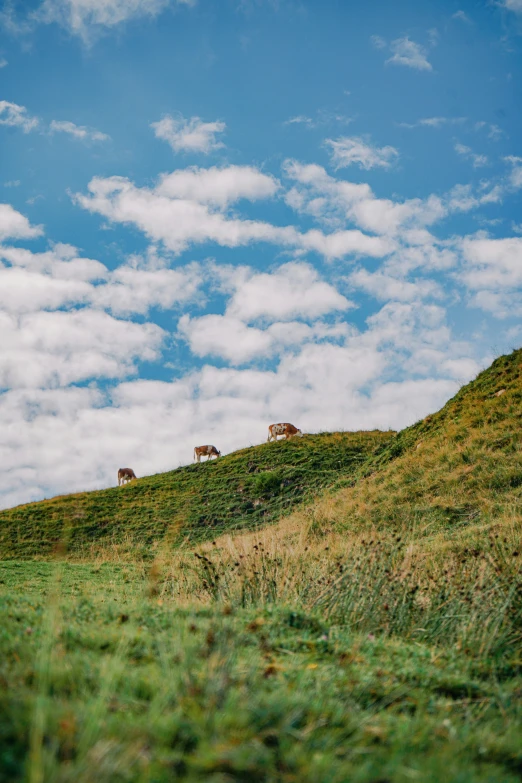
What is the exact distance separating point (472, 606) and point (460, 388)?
21.1m

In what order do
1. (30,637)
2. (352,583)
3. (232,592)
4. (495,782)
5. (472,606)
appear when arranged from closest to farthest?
(495,782) → (30,637) → (472,606) → (352,583) → (232,592)

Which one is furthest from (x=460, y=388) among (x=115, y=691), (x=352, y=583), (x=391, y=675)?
(x=115, y=691)

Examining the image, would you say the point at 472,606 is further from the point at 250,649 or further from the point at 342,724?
the point at 342,724

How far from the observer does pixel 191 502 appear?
29109mm

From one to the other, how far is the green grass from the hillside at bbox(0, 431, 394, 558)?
16046 mm

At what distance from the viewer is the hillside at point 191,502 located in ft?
81.1

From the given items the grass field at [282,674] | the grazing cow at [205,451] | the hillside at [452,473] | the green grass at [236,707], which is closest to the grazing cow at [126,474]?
the grazing cow at [205,451]

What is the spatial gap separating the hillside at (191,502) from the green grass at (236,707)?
1605 centimetres

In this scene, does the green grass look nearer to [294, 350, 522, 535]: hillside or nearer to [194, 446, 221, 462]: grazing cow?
[294, 350, 522, 535]: hillside

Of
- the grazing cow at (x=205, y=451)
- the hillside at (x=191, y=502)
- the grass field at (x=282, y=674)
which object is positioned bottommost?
the grass field at (x=282, y=674)

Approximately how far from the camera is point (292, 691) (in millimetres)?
3615

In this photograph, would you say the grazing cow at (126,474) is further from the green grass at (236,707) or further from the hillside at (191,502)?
the green grass at (236,707)

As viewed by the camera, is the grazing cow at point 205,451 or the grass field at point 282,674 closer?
the grass field at point 282,674

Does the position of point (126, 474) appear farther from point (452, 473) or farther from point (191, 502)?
point (452, 473)
